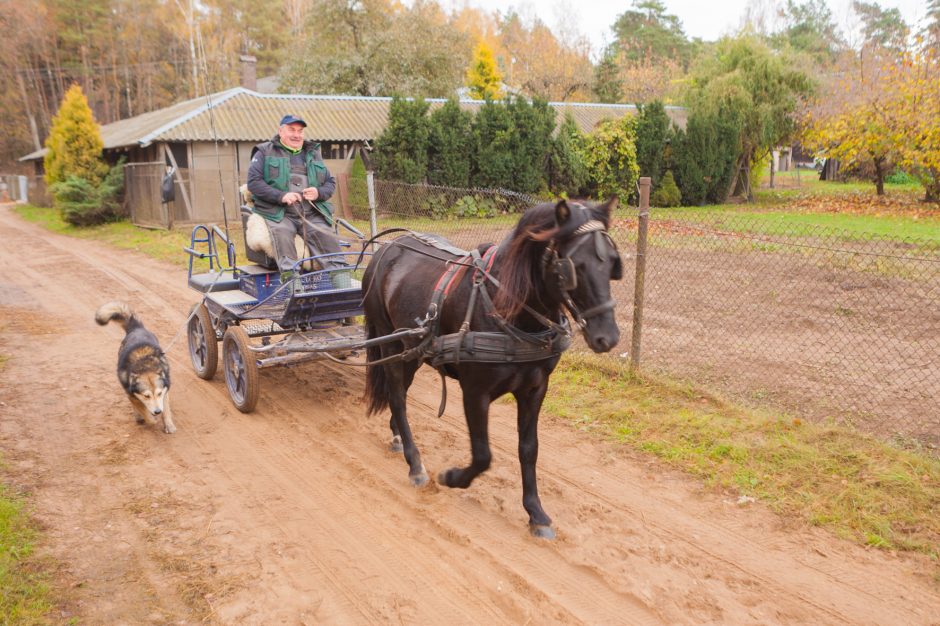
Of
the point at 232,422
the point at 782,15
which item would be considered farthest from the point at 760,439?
the point at 782,15

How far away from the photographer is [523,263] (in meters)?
3.80

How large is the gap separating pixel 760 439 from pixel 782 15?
235 feet

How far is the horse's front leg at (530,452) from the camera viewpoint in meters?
4.15

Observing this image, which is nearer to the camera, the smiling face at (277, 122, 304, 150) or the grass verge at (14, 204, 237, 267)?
the smiling face at (277, 122, 304, 150)

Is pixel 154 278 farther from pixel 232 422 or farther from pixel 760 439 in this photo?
pixel 760 439

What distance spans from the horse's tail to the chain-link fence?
299 centimetres

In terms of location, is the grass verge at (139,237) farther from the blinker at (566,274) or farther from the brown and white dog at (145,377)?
the blinker at (566,274)

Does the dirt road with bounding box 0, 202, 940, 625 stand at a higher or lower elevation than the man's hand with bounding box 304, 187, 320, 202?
lower

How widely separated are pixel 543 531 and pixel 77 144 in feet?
78.6

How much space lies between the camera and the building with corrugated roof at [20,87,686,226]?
67.8ft

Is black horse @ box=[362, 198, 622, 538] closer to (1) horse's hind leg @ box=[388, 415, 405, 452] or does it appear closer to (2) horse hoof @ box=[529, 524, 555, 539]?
(2) horse hoof @ box=[529, 524, 555, 539]

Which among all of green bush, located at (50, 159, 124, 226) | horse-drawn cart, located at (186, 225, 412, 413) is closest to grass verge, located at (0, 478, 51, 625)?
horse-drawn cart, located at (186, 225, 412, 413)

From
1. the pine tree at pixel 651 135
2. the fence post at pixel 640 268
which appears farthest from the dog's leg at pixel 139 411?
the pine tree at pixel 651 135

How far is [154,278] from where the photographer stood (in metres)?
13.1
